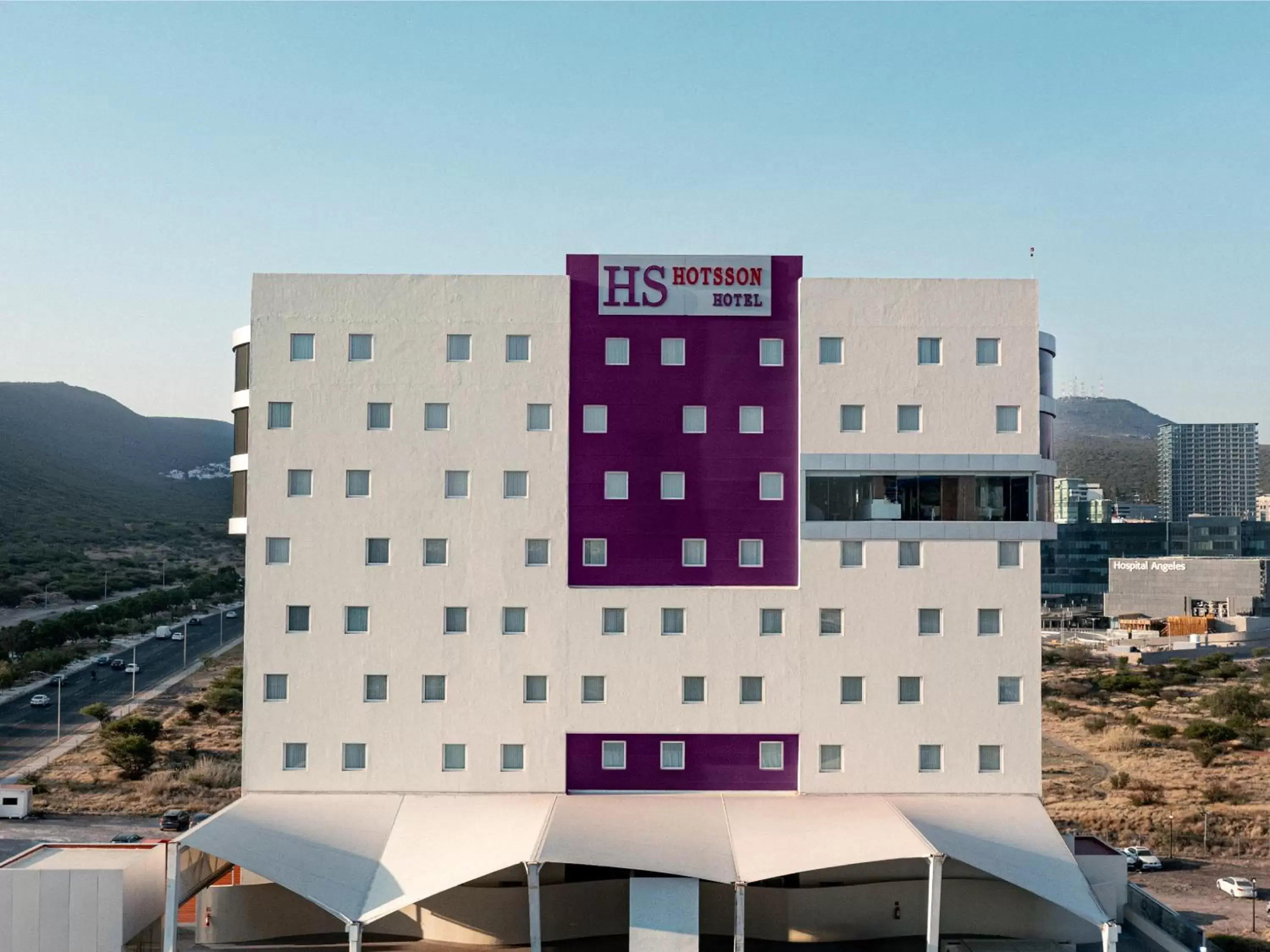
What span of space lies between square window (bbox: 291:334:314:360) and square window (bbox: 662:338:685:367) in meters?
9.07

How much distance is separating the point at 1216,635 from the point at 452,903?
11802 cm

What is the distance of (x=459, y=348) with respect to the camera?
94.0ft

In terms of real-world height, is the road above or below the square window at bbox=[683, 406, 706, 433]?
below

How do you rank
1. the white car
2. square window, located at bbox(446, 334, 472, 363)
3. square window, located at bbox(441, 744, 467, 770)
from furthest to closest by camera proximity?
the white car
square window, located at bbox(446, 334, 472, 363)
square window, located at bbox(441, 744, 467, 770)

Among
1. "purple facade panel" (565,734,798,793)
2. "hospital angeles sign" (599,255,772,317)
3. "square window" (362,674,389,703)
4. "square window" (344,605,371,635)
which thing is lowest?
"purple facade panel" (565,734,798,793)

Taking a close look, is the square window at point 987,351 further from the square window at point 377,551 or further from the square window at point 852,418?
the square window at point 377,551

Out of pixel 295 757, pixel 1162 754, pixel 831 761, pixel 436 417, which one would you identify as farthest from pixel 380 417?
pixel 1162 754

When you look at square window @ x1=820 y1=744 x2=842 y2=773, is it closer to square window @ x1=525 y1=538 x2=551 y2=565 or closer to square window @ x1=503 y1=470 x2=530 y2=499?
square window @ x1=525 y1=538 x2=551 y2=565

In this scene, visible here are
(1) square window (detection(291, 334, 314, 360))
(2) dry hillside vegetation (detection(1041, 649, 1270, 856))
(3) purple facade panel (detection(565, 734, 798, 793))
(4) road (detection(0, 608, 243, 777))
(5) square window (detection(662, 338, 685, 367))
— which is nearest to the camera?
(3) purple facade panel (detection(565, 734, 798, 793))

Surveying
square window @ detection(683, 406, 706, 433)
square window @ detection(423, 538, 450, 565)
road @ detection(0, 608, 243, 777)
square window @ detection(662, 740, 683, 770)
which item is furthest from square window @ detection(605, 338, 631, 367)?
road @ detection(0, 608, 243, 777)

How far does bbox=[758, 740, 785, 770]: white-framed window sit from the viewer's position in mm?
28344

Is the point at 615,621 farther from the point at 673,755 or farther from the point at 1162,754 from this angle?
the point at 1162,754

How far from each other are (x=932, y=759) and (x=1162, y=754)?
44447 mm

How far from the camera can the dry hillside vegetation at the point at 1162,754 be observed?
49.9 m
